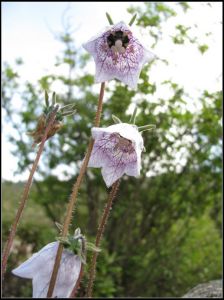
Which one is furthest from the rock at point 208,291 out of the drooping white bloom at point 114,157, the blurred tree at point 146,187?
the drooping white bloom at point 114,157

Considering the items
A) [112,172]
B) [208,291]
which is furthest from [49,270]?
[208,291]

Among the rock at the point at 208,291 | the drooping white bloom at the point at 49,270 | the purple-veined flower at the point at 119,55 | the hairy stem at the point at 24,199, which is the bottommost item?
the rock at the point at 208,291

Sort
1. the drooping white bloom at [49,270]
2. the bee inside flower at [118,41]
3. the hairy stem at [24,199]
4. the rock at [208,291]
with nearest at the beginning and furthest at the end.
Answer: the drooping white bloom at [49,270], the hairy stem at [24,199], the bee inside flower at [118,41], the rock at [208,291]

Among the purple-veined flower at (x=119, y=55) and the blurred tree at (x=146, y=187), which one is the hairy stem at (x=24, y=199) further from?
the blurred tree at (x=146, y=187)

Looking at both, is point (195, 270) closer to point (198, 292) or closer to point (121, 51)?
point (198, 292)

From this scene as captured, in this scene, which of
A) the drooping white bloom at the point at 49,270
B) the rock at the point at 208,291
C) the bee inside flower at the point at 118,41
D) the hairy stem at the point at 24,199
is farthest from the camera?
the rock at the point at 208,291

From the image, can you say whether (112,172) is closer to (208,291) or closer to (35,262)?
(35,262)
